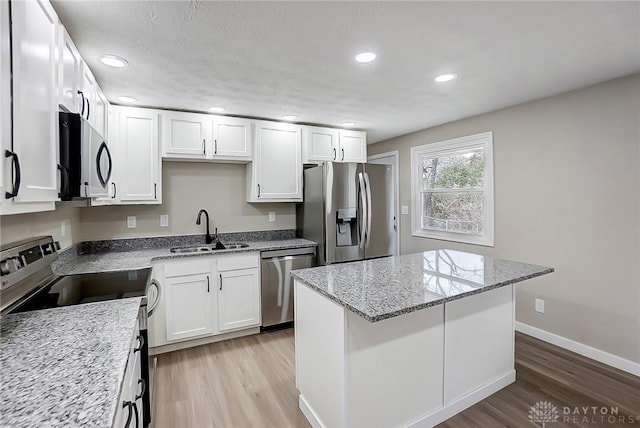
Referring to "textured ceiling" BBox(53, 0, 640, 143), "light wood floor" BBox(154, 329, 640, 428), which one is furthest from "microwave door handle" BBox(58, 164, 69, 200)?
"light wood floor" BBox(154, 329, 640, 428)

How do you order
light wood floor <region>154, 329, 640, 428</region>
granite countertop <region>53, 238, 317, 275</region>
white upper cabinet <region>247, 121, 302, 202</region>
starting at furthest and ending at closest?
white upper cabinet <region>247, 121, 302, 202</region>
granite countertop <region>53, 238, 317, 275</region>
light wood floor <region>154, 329, 640, 428</region>

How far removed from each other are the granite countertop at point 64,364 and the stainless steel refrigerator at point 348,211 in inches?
85.5

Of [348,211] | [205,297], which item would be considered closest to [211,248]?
[205,297]

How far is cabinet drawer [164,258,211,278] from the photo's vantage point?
2850mm

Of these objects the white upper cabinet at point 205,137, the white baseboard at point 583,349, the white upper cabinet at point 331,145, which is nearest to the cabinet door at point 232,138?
the white upper cabinet at point 205,137

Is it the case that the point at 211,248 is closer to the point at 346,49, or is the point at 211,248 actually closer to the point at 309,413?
the point at 309,413

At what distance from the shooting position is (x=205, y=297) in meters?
3.00

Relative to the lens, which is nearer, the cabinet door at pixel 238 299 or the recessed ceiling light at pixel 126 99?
the recessed ceiling light at pixel 126 99

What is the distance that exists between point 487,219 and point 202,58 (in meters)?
3.22

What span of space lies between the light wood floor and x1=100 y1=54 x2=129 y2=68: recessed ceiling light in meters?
2.33

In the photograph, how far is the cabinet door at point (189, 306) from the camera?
2861 millimetres

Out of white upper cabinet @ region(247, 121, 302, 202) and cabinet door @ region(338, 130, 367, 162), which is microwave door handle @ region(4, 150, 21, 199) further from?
cabinet door @ region(338, 130, 367, 162)

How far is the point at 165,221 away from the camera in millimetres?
3354

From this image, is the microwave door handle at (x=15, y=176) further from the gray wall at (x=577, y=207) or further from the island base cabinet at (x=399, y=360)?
the gray wall at (x=577, y=207)
